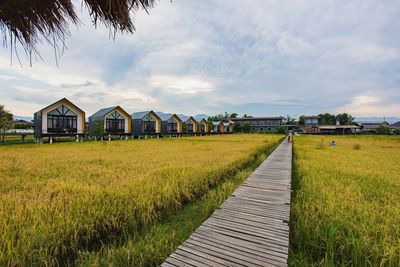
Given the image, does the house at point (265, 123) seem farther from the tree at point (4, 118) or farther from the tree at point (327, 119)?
the tree at point (4, 118)

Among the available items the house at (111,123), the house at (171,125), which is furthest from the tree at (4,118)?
the house at (171,125)


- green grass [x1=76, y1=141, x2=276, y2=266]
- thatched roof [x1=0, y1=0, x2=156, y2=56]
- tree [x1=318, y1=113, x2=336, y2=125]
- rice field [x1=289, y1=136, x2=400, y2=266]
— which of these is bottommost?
green grass [x1=76, y1=141, x2=276, y2=266]

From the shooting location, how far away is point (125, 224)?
3254 millimetres

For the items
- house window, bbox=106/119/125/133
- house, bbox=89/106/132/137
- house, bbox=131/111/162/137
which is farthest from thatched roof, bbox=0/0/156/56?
house, bbox=131/111/162/137

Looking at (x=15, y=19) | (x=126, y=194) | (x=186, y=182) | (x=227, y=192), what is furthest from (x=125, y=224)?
(x=15, y=19)

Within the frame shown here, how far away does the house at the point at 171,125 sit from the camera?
38031mm

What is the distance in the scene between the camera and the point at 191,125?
155 ft

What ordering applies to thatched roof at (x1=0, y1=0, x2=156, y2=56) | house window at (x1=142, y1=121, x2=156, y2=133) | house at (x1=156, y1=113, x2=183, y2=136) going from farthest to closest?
house at (x1=156, y1=113, x2=183, y2=136)
house window at (x1=142, y1=121, x2=156, y2=133)
thatched roof at (x1=0, y1=0, x2=156, y2=56)

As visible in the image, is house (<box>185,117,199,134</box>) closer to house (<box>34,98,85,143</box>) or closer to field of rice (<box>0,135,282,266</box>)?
house (<box>34,98,85,143</box>)

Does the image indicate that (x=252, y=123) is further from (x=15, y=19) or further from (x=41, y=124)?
(x=15, y=19)

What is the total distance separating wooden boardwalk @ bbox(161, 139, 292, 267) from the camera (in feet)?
7.14

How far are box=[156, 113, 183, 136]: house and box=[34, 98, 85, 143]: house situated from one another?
15.9m

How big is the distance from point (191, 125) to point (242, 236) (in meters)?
44.6

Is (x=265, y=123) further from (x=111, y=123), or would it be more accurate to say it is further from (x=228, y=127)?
(x=111, y=123)
